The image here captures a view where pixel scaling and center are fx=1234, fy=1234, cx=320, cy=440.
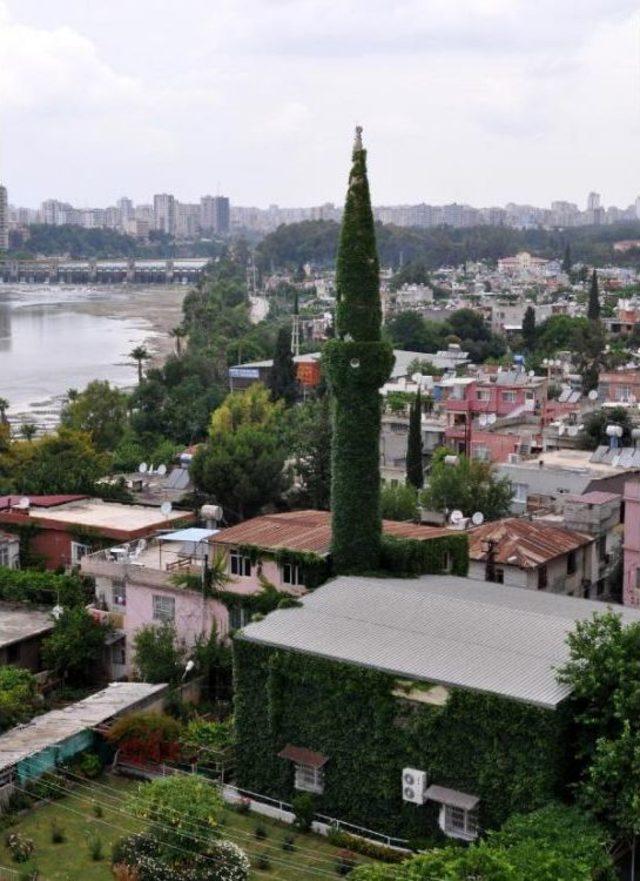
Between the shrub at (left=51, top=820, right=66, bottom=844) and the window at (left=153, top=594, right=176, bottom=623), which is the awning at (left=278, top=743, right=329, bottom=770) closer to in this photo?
the shrub at (left=51, top=820, right=66, bottom=844)

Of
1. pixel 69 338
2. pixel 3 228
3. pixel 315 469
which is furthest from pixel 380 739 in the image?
pixel 3 228

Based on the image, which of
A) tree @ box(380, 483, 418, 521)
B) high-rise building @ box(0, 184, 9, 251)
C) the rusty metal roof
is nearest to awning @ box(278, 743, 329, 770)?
the rusty metal roof

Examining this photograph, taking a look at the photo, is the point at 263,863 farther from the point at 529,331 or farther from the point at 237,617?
the point at 529,331

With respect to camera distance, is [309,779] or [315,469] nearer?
[309,779]

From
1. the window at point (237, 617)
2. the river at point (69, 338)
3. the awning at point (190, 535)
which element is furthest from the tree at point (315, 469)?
the river at point (69, 338)

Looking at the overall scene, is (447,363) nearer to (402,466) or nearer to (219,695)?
(402,466)
